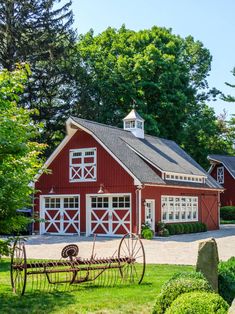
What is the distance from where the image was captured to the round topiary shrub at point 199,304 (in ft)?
18.2

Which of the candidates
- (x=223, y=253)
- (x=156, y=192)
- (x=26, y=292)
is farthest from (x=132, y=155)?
(x=26, y=292)

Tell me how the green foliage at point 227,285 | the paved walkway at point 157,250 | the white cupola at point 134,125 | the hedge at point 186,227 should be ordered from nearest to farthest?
the green foliage at point 227,285, the paved walkway at point 157,250, the hedge at point 186,227, the white cupola at point 134,125

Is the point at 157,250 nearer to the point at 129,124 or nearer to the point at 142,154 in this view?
the point at 142,154

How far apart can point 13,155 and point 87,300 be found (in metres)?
3.01

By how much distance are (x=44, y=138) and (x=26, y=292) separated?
31337 millimetres

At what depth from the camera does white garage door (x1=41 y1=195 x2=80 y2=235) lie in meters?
27.0

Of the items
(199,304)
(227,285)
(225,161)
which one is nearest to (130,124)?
(225,161)

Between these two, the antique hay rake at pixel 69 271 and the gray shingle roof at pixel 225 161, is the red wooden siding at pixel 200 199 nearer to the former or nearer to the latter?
the gray shingle roof at pixel 225 161

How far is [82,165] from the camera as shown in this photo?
88.9 feet

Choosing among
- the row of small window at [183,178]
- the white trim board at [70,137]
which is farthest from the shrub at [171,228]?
the white trim board at [70,137]

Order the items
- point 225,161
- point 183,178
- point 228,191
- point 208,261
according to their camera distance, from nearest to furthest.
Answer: point 208,261 < point 183,178 < point 228,191 < point 225,161

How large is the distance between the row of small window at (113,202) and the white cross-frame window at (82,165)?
1161 mm

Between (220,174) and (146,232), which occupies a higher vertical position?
(220,174)

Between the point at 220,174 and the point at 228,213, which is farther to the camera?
the point at 220,174
